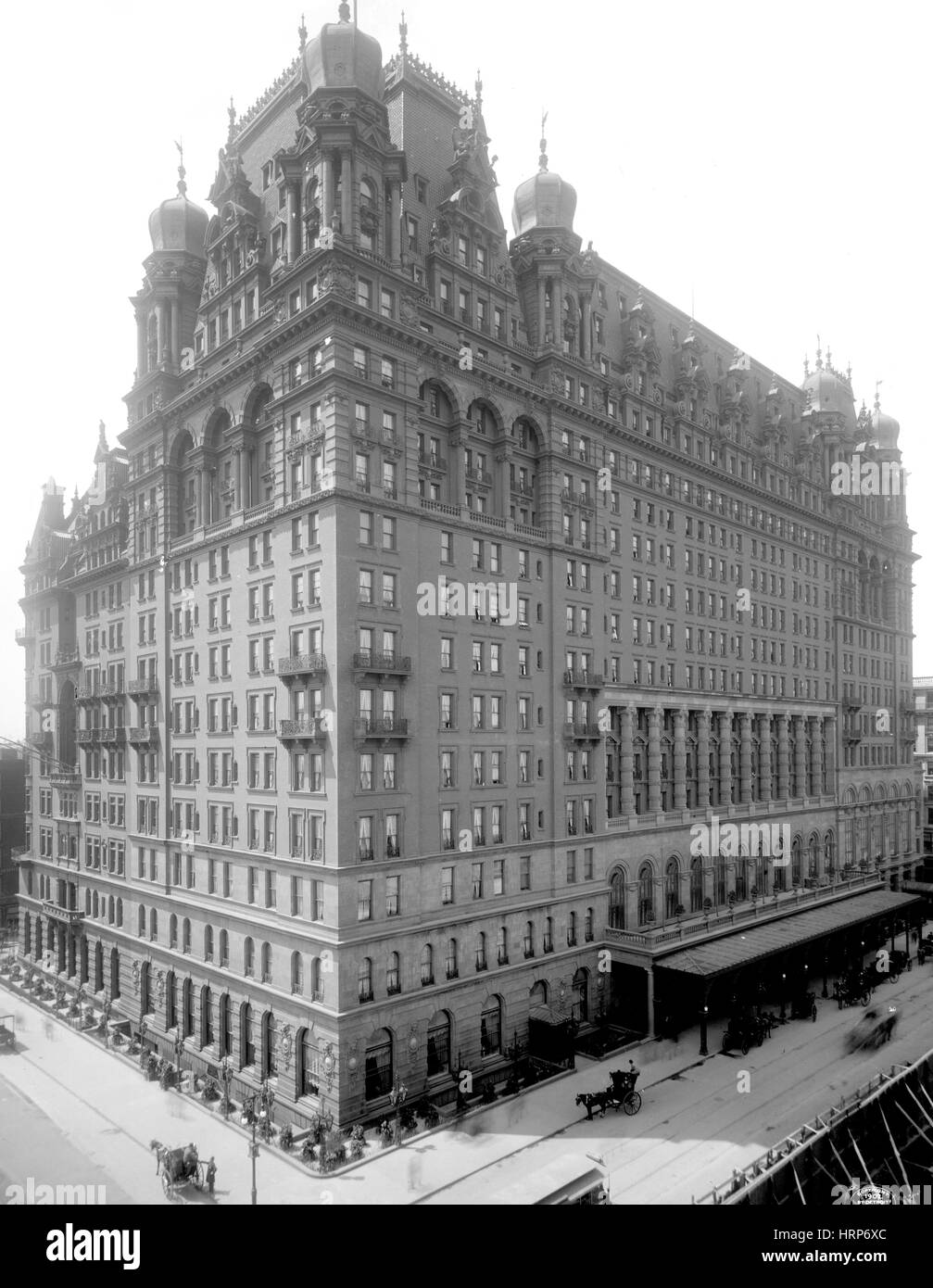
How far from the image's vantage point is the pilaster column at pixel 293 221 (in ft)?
158

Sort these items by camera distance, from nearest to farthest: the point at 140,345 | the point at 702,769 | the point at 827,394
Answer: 1. the point at 140,345
2. the point at 702,769
3. the point at 827,394

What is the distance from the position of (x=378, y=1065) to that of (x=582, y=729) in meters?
23.3

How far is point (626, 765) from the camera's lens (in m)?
62.2

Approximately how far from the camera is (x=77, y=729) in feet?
231

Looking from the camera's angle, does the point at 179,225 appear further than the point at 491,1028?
Yes

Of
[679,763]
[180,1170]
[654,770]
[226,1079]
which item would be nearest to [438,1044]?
[226,1079]

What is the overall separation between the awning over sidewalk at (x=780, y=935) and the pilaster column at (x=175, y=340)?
4957 cm

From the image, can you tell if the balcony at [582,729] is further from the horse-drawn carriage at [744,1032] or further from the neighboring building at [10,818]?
the neighboring building at [10,818]

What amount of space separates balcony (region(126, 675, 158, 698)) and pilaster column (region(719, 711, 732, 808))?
143 ft

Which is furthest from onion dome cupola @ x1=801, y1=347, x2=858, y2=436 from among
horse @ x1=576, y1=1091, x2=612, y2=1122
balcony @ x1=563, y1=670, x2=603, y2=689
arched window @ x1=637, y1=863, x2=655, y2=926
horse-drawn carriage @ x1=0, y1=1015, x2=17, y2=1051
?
horse-drawn carriage @ x1=0, y1=1015, x2=17, y2=1051

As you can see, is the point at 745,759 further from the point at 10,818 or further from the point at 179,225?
the point at 10,818

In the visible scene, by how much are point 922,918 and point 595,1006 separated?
Result: 38664 millimetres
